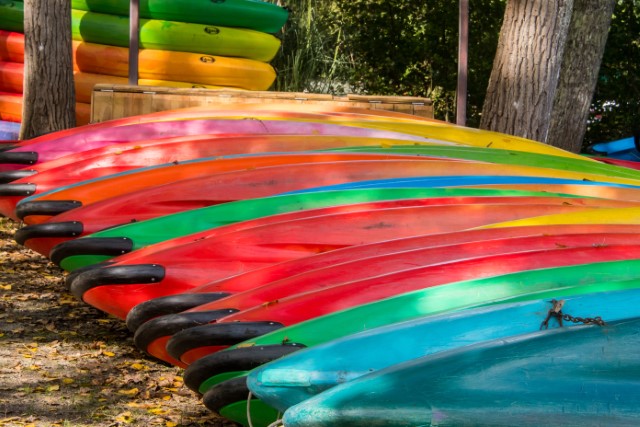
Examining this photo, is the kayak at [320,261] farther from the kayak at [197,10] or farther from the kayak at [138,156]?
the kayak at [197,10]

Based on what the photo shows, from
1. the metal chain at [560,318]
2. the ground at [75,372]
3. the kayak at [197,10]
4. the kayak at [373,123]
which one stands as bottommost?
the ground at [75,372]

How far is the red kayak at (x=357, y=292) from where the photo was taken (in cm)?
362

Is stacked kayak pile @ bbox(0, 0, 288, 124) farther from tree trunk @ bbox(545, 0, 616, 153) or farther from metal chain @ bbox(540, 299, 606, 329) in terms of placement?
metal chain @ bbox(540, 299, 606, 329)

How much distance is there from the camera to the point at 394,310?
11.3ft

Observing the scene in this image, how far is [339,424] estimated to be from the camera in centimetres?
267

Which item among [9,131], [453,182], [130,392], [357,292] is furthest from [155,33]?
[357,292]

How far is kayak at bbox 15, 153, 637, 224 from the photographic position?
16.8ft

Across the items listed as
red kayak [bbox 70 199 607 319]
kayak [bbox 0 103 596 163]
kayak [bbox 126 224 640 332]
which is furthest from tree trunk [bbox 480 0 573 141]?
kayak [bbox 126 224 640 332]

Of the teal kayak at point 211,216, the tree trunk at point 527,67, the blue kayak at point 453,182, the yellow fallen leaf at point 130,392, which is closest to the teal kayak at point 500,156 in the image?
the blue kayak at point 453,182

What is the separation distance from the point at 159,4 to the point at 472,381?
6571 millimetres

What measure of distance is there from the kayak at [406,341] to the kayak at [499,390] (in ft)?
0.55

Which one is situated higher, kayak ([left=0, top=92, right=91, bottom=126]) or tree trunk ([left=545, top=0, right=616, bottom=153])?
tree trunk ([left=545, top=0, right=616, bottom=153])

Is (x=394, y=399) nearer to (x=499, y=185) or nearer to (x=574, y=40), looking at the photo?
(x=499, y=185)

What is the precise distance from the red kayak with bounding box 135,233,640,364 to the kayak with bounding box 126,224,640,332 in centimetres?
2
